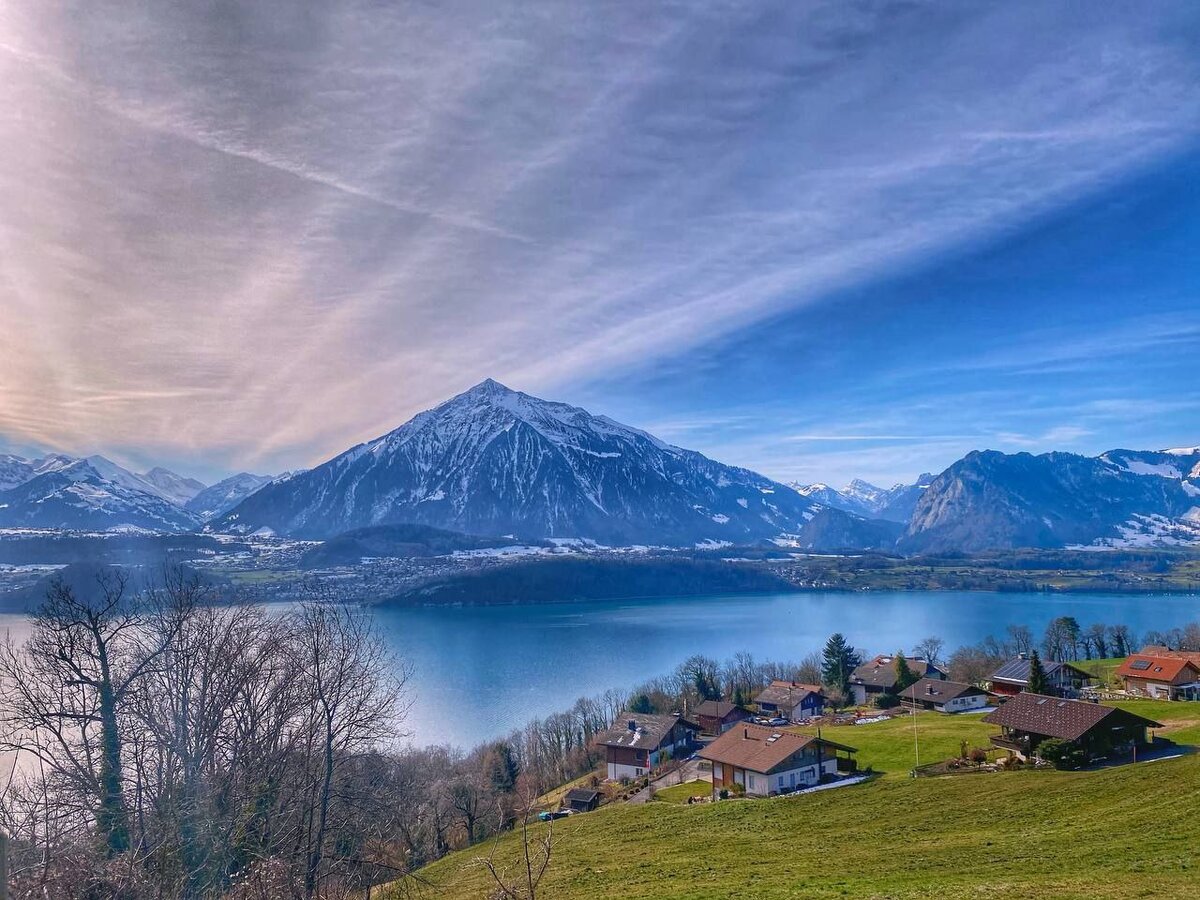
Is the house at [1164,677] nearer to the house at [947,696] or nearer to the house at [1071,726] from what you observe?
the house at [947,696]

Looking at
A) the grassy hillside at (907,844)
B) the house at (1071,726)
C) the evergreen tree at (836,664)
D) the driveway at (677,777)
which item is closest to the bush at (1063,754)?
the house at (1071,726)

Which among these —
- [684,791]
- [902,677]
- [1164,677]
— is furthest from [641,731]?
[1164,677]

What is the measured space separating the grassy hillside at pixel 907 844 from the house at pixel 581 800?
8596 millimetres

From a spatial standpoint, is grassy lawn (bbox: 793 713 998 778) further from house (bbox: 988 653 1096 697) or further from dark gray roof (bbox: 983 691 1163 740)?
house (bbox: 988 653 1096 697)

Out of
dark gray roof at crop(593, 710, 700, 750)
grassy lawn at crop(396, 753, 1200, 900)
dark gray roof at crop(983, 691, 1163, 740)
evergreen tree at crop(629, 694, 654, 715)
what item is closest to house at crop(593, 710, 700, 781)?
dark gray roof at crop(593, 710, 700, 750)

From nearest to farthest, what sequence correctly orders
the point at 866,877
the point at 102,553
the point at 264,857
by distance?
1. the point at 264,857
2. the point at 866,877
3. the point at 102,553

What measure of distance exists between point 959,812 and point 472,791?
79.4 ft

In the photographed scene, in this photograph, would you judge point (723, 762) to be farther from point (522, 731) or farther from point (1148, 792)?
point (522, 731)

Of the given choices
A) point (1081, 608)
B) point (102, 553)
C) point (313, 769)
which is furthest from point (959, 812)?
point (102, 553)

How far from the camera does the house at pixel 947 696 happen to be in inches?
2058

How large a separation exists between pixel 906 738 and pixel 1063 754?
11.5 metres

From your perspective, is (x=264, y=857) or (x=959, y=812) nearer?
(x=264, y=857)

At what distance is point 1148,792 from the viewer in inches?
888

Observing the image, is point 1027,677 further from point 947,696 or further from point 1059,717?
point 1059,717
